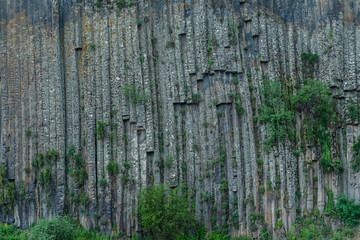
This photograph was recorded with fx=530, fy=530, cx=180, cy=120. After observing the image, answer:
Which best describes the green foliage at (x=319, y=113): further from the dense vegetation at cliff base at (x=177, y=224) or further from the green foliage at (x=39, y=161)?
the green foliage at (x=39, y=161)

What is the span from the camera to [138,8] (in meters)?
24.9

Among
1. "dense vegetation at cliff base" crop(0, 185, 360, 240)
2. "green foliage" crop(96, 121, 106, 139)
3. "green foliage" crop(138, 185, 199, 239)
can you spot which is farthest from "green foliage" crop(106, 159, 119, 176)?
"green foliage" crop(138, 185, 199, 239)

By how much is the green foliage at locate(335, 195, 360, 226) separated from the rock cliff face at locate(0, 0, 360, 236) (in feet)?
1.85

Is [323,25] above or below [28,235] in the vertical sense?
above

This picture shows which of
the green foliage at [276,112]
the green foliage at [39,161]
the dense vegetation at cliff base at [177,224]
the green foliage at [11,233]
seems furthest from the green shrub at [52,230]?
the green foliage at [276,112]

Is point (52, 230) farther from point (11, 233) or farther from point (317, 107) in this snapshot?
point (317, 107)

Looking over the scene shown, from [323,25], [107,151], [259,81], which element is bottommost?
[107,151]

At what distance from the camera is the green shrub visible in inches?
845

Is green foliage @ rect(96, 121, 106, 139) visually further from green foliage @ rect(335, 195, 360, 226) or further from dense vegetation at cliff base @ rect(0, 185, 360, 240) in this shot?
green foliage @ rect(335, 195, 360, 226)

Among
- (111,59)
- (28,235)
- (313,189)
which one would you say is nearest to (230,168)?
(313,189)

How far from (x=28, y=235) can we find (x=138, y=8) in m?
11.5

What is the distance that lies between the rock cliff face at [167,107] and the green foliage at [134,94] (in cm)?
5

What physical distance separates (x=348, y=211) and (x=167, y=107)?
8959mm

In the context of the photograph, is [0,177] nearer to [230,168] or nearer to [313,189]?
[230,168]
